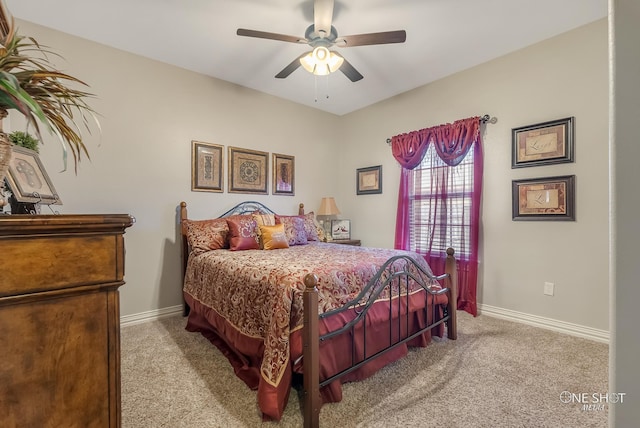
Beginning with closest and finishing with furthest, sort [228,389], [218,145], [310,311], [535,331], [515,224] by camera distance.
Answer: [310,311] → [228,389] → [535,331] → [515,224] → [218,145]

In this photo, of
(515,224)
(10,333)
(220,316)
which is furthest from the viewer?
(515,224)

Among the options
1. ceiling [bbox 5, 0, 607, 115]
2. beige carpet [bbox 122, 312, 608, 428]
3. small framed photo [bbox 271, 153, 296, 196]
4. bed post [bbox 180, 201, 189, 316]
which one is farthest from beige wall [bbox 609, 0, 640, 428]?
small framed photo [bbox 271, 153, 296, 196]

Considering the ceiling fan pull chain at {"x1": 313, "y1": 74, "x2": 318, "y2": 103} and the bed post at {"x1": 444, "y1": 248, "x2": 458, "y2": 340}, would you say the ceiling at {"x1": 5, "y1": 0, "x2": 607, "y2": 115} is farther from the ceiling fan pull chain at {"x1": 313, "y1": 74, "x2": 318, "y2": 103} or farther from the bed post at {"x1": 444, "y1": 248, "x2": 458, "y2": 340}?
the bed post at {"x1": 444, "y1": 248, "x2": 458, "y2": 340}

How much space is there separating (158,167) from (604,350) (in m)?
4.44

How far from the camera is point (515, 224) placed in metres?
2.94

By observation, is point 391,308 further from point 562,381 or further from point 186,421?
point 186,421

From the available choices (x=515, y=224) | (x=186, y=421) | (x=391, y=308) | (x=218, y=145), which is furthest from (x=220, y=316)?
(x=515, y=224)

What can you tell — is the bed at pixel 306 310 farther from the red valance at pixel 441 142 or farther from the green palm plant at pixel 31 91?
the red valance at pixel 441 142

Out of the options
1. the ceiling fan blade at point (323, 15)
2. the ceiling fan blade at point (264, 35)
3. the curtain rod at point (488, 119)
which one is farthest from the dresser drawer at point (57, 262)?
the curtain rod at point (488, 119)

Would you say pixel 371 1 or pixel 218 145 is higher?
pixel 371 1

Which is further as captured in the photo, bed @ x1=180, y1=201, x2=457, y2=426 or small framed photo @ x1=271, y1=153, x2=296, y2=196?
small framed photo @ x1=271, y1=153, x2=296, y2=196

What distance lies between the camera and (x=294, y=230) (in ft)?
11.0

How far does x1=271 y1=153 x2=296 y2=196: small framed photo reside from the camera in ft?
13.1

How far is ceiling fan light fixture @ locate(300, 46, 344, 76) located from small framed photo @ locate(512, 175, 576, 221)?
85.9 inches
